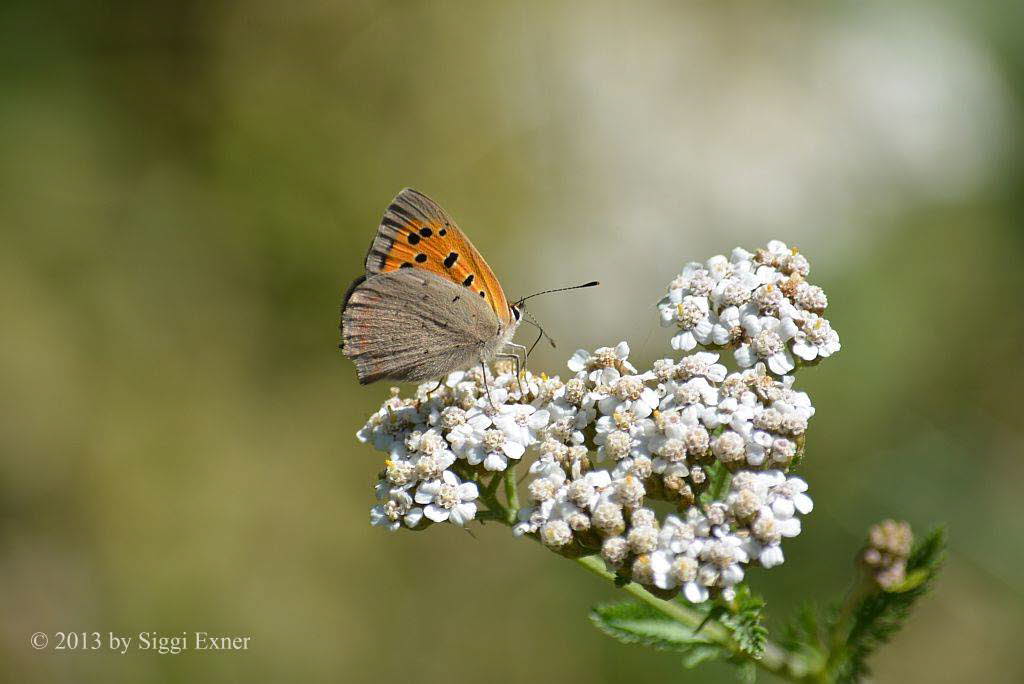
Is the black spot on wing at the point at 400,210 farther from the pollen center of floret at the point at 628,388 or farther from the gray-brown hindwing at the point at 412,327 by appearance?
the pollen center of floret at the point at 628,388

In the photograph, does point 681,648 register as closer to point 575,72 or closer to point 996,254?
point 996,254

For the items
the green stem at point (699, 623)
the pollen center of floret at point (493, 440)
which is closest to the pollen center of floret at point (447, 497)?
the pollen center of floret at point (493, 440)

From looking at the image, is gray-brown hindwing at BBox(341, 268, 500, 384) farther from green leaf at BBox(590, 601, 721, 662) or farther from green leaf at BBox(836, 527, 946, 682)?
green leaf at BBox(836, 527, 946, 682)

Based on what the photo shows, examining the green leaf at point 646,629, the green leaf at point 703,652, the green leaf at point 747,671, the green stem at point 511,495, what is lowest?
the green leaf at point 747,671

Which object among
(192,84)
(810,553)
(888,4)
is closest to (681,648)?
(810,553)

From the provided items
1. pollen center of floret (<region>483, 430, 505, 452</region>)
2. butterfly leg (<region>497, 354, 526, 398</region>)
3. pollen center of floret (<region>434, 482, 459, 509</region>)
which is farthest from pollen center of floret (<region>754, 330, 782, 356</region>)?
pollen center of floret (<region>434, 482, 459, 509</region>)

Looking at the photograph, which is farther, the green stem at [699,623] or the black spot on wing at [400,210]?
the black spot on wing at [400,210]

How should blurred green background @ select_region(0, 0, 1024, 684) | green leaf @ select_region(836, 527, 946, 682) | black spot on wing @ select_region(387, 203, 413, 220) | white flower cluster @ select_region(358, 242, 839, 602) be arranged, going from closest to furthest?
white flower cluster @ select_region(358, 242, 839, 602), green leaf @ select_region(836, 527, 946, 682), black spot on wing @ select_region(387, 203, 413, 220), blurred green background @ select_region(0, 0, 1024, 684)
